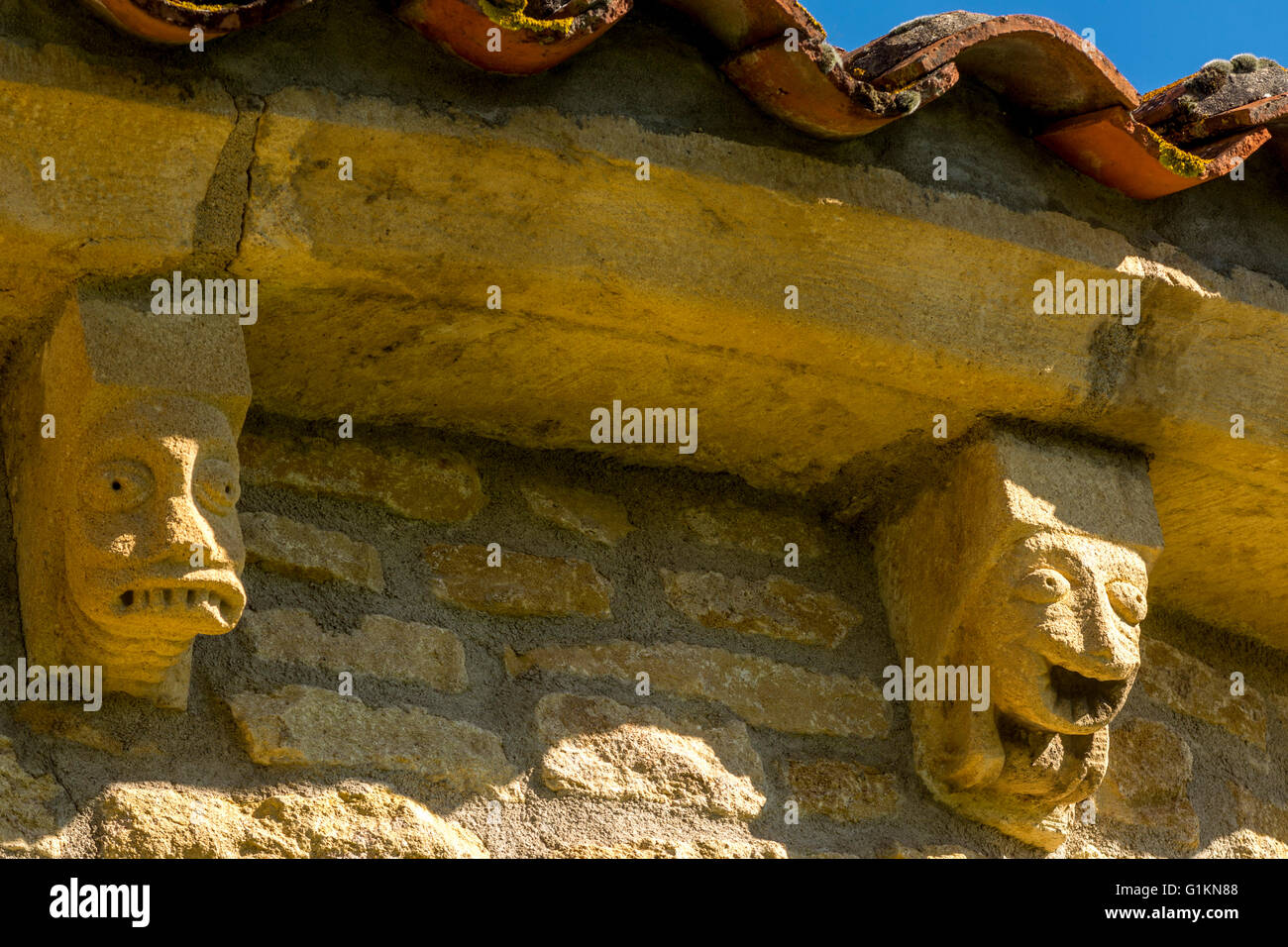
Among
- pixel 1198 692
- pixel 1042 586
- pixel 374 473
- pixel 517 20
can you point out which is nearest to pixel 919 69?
pixel 517 20

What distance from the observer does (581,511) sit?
2.66m

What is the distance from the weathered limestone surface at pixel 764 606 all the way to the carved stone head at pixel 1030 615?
0.12m

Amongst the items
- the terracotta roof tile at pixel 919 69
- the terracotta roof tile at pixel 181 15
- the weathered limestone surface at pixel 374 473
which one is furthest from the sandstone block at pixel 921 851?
the terracotta roof tile at pixel 181 15

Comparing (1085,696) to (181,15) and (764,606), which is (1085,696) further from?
(181,15)

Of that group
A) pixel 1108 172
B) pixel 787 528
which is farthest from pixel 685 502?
pixel 1108 172

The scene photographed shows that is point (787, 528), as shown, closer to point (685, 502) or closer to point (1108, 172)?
point (685, 502)

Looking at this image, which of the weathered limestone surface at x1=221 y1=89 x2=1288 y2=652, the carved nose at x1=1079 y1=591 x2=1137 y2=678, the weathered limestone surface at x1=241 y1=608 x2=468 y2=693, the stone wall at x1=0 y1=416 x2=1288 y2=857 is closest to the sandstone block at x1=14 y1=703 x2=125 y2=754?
the stone wall at x1=0 y1=416 x2=1288 y2=857

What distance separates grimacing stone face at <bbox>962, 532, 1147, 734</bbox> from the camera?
2471 millimetres

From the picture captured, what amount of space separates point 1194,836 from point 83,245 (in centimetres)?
193

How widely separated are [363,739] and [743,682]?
613 mm

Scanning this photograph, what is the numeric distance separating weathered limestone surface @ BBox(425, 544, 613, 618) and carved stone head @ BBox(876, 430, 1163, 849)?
53cm

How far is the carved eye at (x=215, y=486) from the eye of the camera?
6.79ft

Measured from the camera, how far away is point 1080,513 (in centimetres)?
260

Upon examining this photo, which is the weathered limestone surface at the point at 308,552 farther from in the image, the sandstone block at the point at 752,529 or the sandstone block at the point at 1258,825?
the sandstone block at the point at 1258,825
